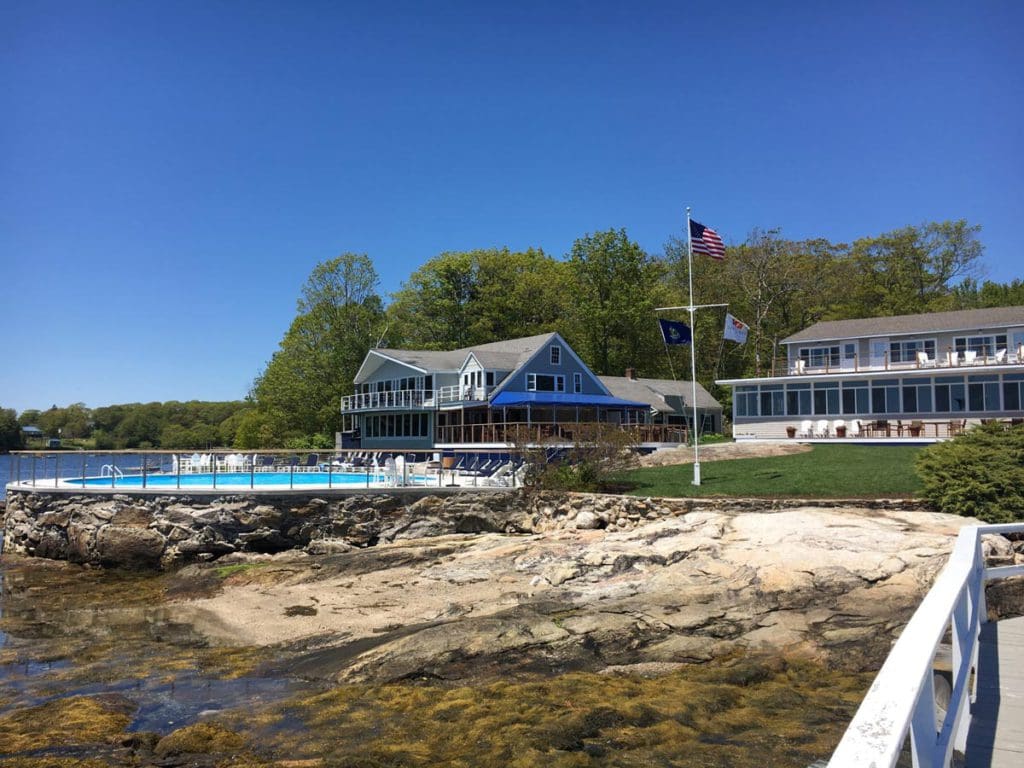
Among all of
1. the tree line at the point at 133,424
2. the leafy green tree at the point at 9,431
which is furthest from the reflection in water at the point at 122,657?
the leafy green tree at the point at 9,431

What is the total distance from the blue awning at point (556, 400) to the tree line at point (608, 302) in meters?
15.1

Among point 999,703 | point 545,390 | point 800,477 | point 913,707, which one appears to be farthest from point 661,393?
point 913,707

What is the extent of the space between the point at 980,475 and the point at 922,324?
26.9 m

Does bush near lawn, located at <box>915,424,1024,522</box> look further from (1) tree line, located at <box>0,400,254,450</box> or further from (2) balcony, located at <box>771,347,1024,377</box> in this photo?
(1) tree line, located at <box>0,400,254,450</box>

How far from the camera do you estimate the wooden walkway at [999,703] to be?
14.8 ft

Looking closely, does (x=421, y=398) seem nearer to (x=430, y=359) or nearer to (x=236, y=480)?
(x=430, y=359)

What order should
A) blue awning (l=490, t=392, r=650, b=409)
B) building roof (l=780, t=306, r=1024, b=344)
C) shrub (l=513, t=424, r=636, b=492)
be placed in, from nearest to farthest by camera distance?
shrub (l=513, t=424, r=636, b=492) < building roof (l=780, t=306, r=1024, b=344) < blue awning (l=490, t=392, r=650, b=409)

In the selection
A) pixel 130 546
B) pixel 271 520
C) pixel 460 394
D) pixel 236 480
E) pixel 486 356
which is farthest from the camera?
pixel 486 356

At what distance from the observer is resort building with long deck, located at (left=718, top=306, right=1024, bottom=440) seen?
3716 centimetres

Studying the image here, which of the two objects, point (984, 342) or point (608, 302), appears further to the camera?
point (608, 302)

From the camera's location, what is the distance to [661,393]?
186 feet

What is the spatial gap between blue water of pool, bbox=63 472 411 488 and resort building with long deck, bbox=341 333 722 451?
7.31 m

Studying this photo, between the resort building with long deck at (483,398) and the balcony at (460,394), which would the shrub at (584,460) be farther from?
the balcony at (460,394)

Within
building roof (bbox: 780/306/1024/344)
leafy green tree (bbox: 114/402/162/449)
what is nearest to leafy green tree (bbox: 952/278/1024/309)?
building roof (bbox: 780/306/1024/344)
